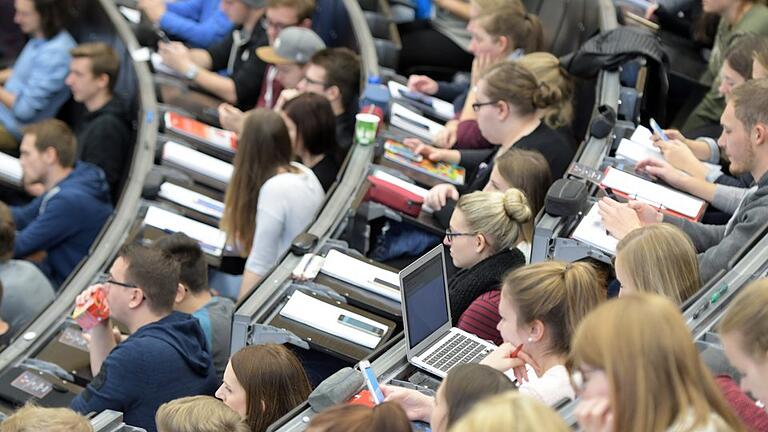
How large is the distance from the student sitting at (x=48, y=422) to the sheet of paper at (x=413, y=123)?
9.09 feet

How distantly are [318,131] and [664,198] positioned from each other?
1.61m

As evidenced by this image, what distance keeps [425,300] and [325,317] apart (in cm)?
54

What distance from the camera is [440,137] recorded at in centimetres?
541

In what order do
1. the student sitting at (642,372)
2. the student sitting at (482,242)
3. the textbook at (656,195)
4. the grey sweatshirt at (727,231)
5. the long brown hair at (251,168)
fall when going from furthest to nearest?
1. the long brown hair at (251,168)
2. the textbook at (656,195)
3. the student sitting at (482,242)
4. the grey sweatshirt at (727,231)
5. the student sitting at (642,372)

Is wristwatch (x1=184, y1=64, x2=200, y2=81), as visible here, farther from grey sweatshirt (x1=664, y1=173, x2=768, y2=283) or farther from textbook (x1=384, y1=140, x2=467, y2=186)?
grey sweatshirt (x1=664, y1=173, x2=768, y2=283)

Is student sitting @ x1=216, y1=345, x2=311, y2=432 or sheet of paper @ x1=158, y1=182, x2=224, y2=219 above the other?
student sitting @ x1=216, y1=345, x2=311, y2=432

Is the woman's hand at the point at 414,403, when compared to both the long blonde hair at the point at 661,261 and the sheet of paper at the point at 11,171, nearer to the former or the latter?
the long blonde hair at the point at 661,261

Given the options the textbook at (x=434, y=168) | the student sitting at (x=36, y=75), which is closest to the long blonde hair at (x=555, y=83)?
the textbook at (x=434, y=168)

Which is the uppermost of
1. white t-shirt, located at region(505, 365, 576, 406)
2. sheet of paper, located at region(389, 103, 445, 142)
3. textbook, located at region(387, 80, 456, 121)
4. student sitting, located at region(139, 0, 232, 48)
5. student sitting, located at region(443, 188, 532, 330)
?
white t-shirt, located at region(505, 365, 576, 406)

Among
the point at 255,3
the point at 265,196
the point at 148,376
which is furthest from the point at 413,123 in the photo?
the point at 148,376

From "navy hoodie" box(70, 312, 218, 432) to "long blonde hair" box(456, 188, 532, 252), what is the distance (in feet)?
3.21

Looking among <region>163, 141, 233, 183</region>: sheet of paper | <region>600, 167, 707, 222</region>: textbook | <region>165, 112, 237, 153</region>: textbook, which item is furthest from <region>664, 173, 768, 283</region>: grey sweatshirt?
<region>165, 112, 237, 153</region>: textbook

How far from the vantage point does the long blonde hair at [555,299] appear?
122 inches

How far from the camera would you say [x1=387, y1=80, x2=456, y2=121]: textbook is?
5.94m
